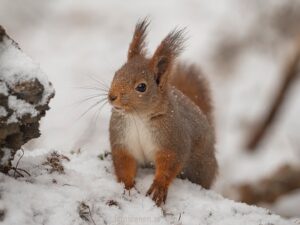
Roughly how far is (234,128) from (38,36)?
275cm

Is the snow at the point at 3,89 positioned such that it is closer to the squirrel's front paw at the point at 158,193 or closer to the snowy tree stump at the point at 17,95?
the snowy tree stump at the point at 17,95

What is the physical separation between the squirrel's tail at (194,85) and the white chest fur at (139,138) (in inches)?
31.0

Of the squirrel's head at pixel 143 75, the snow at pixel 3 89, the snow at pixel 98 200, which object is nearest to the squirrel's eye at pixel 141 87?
the squirrel's head at pixel 143 75

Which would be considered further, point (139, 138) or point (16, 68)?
point (139, 138)

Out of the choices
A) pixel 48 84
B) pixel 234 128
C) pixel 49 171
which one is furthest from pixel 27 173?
pixel 234 128

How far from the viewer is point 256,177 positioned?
5027mm

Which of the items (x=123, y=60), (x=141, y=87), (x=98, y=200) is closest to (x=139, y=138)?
(x=141, y=87)

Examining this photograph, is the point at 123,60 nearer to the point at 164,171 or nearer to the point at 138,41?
the point at 138,41

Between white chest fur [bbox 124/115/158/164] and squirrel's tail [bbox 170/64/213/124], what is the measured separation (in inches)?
31.0

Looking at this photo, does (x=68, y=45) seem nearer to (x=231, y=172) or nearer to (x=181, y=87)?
(x=231, y=172)

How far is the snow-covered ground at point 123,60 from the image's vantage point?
2.60 m

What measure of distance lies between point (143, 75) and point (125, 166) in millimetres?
417

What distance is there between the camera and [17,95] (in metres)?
1.79

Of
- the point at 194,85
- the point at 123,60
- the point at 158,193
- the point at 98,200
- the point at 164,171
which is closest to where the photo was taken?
the point at 98,200
